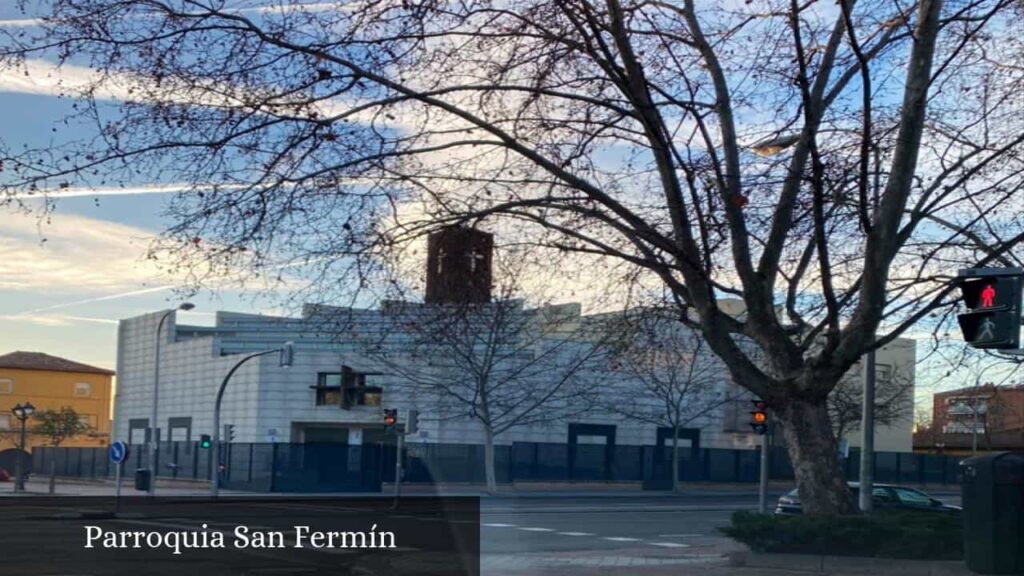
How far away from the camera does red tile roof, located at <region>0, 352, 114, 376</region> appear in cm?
8756

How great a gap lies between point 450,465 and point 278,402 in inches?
629

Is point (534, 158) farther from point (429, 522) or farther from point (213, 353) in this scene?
point (213, 353)

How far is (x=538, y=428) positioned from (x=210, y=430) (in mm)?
22136

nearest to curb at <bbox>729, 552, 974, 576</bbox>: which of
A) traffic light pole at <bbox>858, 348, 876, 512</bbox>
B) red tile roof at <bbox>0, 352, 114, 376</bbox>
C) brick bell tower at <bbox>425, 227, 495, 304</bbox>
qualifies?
traffic light pole at <bbox>858, 348, 876, 512</bbox>

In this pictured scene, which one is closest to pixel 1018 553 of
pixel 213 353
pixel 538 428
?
pixel 538 428

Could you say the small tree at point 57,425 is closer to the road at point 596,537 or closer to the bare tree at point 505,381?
the bare tree at point 505,381

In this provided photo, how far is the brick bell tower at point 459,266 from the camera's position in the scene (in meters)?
15.5

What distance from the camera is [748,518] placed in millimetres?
18406

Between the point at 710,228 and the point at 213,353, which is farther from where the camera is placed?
the point at 213,353

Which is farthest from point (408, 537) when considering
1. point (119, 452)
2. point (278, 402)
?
point (278, 402)

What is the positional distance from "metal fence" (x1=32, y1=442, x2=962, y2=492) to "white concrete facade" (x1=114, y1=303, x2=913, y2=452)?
6.79 ft

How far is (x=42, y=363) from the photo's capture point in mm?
89625

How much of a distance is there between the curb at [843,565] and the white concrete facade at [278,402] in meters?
39.5

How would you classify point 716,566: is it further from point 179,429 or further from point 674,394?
point 179,429
